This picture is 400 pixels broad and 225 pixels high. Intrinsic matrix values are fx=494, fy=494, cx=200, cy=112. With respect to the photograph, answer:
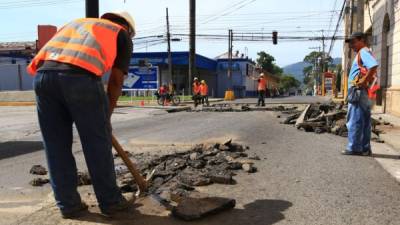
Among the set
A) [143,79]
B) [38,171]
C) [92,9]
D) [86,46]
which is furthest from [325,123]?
[143,79]

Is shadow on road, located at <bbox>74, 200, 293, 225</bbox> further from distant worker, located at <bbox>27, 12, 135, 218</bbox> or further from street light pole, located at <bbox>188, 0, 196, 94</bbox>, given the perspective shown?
street light pole, located at <bbox>188, 0, 196, 94</bbox>

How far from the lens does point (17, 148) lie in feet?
30.6

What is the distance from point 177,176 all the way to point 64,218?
1.62m

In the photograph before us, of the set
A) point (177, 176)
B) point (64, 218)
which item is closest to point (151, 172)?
point (177, 176)

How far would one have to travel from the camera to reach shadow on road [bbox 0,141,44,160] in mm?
8587

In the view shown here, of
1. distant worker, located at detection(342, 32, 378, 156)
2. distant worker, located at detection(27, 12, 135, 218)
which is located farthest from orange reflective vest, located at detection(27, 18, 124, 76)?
distant worker, located at detection(342, 32, 378, 156)

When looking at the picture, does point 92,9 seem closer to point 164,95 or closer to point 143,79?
point 164,95

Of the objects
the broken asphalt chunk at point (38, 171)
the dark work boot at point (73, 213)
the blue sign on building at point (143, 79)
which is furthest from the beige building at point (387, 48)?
the blue sign on building at point (143, 79)

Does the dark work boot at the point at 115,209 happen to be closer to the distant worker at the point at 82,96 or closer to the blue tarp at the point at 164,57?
the distant worker at the point at 82,96

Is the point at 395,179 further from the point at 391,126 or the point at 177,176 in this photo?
the point at 391,126

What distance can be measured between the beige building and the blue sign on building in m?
14.9

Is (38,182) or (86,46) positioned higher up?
(86,46)

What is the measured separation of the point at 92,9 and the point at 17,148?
3.79 m

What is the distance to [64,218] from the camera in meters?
4.11
